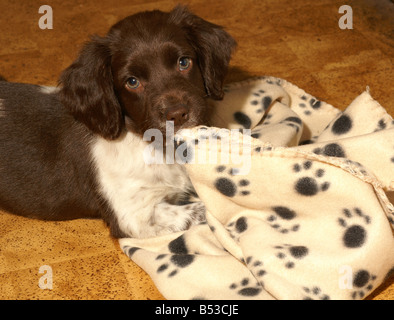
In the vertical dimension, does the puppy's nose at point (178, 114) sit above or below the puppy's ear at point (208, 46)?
below

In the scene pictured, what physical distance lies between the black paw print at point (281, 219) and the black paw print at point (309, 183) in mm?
108

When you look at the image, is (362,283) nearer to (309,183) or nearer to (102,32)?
(309,183)

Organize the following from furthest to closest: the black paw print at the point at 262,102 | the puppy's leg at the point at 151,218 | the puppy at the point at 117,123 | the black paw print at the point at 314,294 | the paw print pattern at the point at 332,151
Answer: the black paw print at the point at 262,102, the puppy's leg at the point at 151,218, the puppy at the point at 117,123, the paw print pattern at the point at 332,151, the black paw print at the point at 314,294

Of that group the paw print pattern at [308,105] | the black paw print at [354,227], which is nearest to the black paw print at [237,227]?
the black paw print at [354,227]

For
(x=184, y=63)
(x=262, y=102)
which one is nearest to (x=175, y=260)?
(x=184, y=63)

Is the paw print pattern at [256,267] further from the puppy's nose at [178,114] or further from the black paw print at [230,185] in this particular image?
the puppy's nose at [178,114]

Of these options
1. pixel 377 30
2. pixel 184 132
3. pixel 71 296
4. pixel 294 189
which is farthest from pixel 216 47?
pixel 377 30

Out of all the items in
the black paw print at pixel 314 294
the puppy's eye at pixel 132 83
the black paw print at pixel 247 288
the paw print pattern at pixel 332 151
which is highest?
the puppy's eye at pixel 132 83

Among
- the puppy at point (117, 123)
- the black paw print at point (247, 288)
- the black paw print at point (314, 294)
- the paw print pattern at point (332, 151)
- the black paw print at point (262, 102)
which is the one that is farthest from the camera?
the black paw print at point (262, 102)

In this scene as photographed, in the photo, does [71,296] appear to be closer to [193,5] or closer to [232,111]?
[232,111]

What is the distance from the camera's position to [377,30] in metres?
3.71

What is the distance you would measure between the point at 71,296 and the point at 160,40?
1055mm

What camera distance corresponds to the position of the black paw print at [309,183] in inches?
79.7

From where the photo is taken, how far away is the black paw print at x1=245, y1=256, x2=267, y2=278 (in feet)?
6.51
